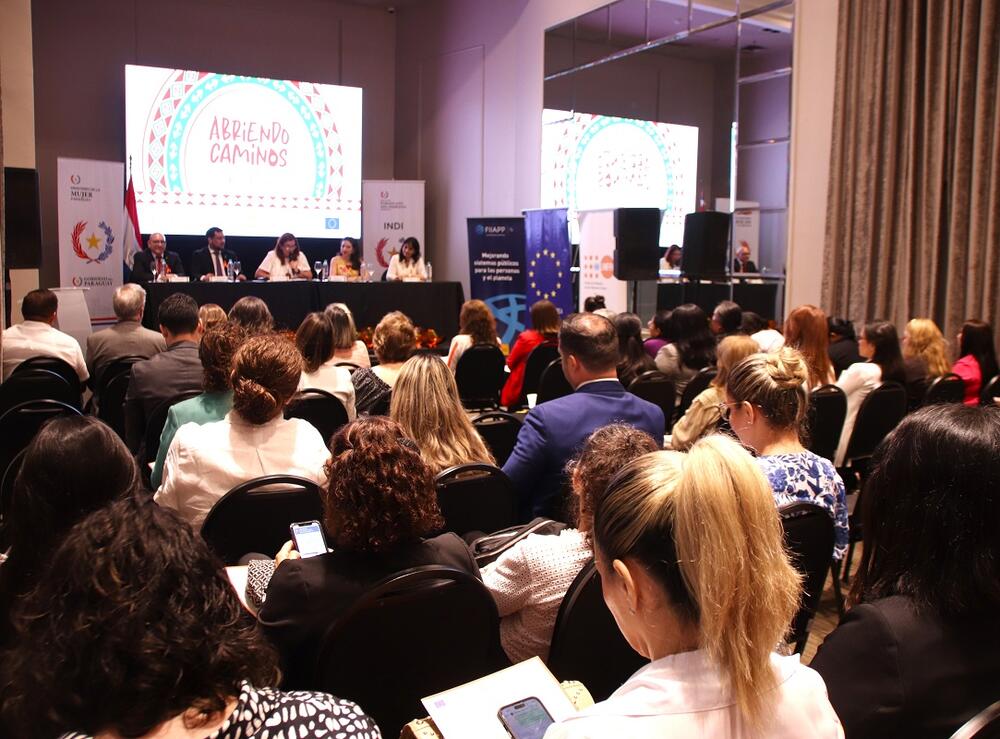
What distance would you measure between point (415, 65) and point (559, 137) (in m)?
3.43

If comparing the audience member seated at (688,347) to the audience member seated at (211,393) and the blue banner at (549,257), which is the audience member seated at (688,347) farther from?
the blue banner at (549,257)

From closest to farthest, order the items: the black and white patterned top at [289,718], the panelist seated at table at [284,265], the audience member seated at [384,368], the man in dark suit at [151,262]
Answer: the black and white patterned top at [289,718] < the audience member seated at [384,368] < the man in dark suit at [151,262] < the panelist seated at table at [284,265]

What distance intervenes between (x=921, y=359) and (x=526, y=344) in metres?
2.49

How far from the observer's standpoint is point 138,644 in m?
0.95

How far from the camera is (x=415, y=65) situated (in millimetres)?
12984

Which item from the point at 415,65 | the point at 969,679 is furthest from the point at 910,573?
the point at 415,65

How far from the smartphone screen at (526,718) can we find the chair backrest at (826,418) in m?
2.96

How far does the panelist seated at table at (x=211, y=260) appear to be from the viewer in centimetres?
1007

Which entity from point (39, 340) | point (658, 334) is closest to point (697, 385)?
point (658, 334)

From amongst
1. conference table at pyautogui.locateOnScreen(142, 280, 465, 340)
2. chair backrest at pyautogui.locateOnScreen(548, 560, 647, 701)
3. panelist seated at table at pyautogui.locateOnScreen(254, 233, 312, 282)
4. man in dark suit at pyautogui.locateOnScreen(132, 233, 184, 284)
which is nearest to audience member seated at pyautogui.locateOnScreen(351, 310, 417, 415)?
chair backrest at pyautogui.locateOnScreen(548, 560, 647, 701)

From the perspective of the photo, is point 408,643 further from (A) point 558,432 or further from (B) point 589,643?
(A) point 558,432

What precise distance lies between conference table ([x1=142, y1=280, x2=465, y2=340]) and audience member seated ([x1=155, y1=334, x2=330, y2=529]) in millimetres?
6454

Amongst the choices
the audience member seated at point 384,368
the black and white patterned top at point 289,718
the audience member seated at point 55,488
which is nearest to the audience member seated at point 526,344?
the audience member seated at point 384,368

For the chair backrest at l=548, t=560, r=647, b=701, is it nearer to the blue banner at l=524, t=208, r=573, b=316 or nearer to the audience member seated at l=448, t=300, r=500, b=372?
the audience member seated at l=448, t=300, r=500, b=372
